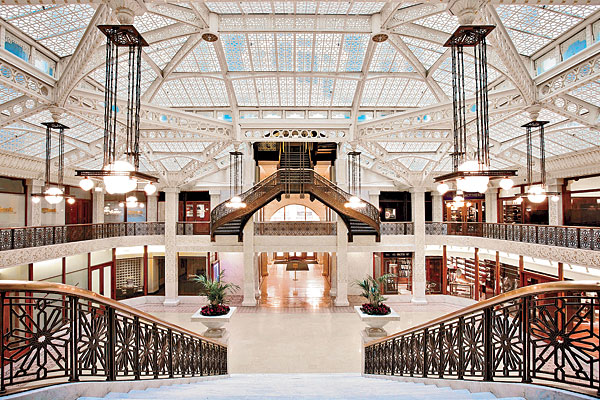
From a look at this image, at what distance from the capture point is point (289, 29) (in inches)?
289

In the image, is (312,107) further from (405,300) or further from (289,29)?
(405,300)

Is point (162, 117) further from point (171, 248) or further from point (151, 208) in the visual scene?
point (151, 208)

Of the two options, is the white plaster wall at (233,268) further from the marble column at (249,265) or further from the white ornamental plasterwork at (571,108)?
the white ornamental plasterwork at (571,108)

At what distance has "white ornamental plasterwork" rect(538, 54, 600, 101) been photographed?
613 cm

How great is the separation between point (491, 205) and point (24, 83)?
65.9 feet

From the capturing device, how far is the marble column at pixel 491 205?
17797 mm

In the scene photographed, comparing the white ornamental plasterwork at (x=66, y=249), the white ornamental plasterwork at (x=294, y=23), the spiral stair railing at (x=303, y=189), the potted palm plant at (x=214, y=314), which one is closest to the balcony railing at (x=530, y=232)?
the spiral stair railing at (x=303, y=189)

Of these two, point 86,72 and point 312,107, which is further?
point 312,107

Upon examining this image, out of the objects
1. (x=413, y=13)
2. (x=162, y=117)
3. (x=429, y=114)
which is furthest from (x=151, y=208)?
(x=413, y=13)

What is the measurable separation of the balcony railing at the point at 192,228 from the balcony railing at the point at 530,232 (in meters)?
Answer: 11.9

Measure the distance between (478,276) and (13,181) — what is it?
21138 mm

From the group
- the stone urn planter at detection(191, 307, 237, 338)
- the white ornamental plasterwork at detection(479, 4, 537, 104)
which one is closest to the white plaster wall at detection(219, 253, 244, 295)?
the stone urn planter at detection(191, 307, 237, 338)

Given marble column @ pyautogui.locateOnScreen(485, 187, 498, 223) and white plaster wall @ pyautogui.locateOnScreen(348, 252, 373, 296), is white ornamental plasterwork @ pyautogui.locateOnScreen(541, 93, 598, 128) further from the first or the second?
white plaster wall @ pyautogui.locateOnScreen(348, 252, 373, 296)

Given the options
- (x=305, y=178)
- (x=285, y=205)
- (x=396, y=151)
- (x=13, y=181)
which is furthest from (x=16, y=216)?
(x=396, y=151)
